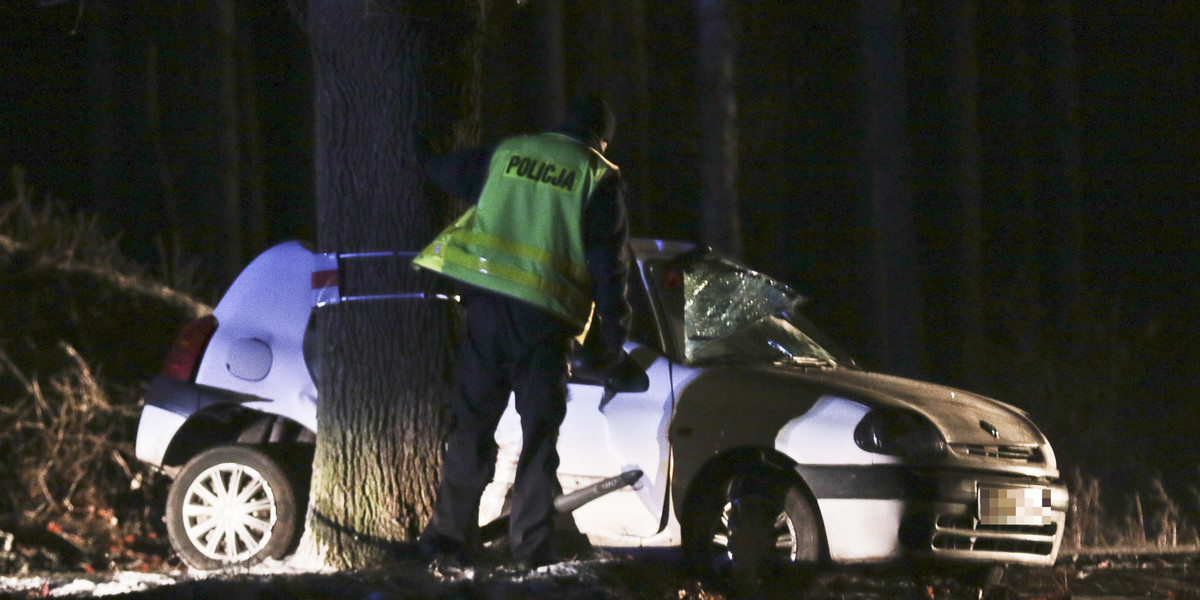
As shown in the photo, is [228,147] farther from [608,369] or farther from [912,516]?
[912,516]

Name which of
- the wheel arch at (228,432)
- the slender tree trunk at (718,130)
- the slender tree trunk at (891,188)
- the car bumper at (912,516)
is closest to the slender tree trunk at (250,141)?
the slender tree trunk at (718,130)

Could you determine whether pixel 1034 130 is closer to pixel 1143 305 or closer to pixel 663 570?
pixel 1143 305

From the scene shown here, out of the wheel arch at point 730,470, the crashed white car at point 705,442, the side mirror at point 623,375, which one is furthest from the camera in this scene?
the wheel arch at point 730,470

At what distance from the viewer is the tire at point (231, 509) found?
20.5ft

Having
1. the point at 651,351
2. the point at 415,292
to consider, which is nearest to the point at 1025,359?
the point at 651,351

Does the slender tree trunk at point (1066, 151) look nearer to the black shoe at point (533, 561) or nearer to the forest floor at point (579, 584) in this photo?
the forest floor at point (579, 584)

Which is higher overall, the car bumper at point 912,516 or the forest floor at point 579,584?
the car bumper at point 912,516

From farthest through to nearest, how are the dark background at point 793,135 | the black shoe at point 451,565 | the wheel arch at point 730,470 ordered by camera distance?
the dark background at point 793,135 < the wheel arch at point 730,470 < the black shoe at point 451,565

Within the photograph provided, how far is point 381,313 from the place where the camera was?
5.59 meters

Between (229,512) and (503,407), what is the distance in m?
1.87

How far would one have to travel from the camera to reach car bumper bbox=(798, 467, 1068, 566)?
542 cm

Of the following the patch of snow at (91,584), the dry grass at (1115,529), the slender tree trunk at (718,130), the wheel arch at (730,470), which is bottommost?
the dry grass at (1115,529)

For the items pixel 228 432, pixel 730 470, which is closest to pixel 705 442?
pixel 730 470

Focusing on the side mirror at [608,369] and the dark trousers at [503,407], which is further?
the side mirror at [608,369]
